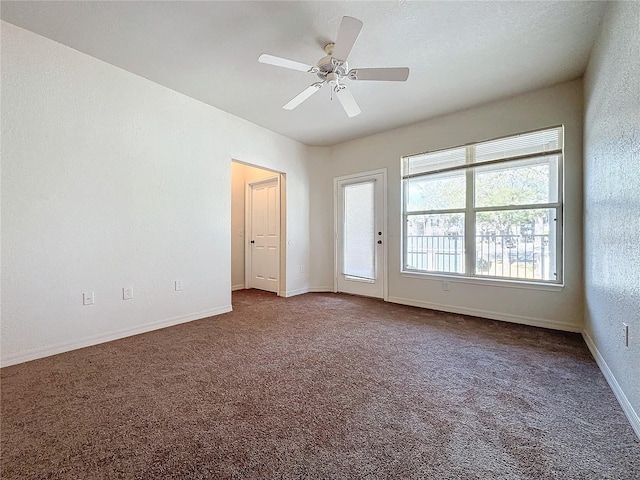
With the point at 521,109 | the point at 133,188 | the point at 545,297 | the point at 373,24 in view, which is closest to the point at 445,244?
the point at 545,297

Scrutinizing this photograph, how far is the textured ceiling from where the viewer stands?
1.92 metres

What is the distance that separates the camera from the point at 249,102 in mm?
3264

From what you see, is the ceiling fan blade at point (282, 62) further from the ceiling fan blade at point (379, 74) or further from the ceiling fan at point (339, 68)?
the ceiling fan blade at point (379, 74)

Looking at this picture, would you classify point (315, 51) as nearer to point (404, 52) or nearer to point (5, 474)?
point (404, 52)

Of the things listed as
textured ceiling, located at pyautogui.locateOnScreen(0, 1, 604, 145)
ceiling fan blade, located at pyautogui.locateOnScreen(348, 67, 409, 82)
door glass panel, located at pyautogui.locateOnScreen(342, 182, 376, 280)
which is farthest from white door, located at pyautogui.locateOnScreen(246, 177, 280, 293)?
ceiling fan blade, located at pyautogui.locateOnScreen(348, 67, 409, 82)

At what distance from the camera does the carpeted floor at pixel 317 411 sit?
1160mm

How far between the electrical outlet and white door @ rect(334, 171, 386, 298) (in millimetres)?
3328

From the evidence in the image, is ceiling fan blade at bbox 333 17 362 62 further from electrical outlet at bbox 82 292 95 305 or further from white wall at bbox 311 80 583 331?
electrical outlet at bbox 82 292 95 305

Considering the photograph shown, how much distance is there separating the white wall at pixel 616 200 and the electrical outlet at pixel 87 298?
149 inches

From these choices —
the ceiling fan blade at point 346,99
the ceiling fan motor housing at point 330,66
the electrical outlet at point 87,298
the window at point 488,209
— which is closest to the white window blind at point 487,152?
the window at point 488,209

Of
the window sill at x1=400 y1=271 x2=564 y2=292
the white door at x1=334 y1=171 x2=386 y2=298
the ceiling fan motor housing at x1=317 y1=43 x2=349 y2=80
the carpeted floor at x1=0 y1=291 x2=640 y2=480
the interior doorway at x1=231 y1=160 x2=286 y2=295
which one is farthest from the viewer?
the interior doorway at x1=231 y1=160 x2=286 y2=295

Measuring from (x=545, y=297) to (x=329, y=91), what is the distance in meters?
3.22

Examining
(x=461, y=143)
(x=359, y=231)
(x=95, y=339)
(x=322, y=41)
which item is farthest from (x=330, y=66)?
(x=95, y=339)

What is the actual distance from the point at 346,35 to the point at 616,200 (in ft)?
6.57
